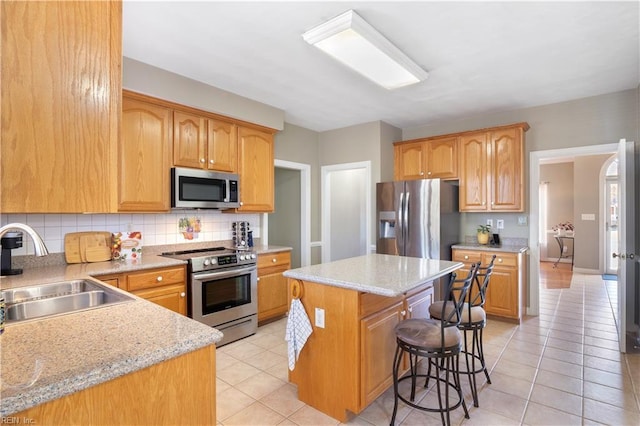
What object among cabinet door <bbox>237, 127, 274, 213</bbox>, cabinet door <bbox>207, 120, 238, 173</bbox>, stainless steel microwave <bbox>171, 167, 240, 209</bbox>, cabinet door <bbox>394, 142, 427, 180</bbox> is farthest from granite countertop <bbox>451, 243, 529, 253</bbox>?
cabinet door <bbox>207, 120, 238, 173</bbox>

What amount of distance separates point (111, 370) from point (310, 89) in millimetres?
3154

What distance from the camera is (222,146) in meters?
3.57

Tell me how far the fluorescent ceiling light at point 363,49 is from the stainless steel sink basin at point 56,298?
2081 mm

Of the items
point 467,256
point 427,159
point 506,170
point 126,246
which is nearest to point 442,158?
point 427,159

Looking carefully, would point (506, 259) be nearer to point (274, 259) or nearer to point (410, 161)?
point (410, 161)

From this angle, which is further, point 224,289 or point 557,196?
point 557,196

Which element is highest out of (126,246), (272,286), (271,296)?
(126,246)

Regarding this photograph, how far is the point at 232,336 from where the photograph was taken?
10.9 ft

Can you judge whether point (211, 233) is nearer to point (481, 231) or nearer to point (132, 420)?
point (132, 420)

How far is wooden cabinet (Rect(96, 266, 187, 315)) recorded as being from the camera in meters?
2.56

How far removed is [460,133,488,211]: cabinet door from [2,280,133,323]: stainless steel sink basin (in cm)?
399

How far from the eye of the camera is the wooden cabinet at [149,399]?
837 mm

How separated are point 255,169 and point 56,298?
246 centimetres

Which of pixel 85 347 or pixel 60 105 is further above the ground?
pixel 60 105
